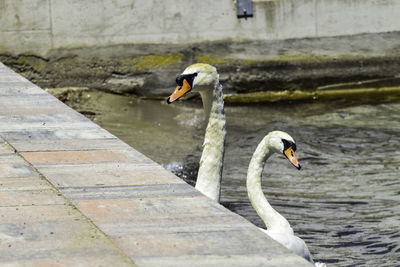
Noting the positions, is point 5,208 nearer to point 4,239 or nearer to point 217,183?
point 4,239

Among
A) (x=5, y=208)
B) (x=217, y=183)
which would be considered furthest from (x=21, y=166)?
(x=217, y=183)

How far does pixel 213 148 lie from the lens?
5.69 m

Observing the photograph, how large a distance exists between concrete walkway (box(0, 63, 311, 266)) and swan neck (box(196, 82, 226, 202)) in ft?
2.86

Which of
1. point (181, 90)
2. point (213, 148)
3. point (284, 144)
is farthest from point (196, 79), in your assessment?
point (284, 144)

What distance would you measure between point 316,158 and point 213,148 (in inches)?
154

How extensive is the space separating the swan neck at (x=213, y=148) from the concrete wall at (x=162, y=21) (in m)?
6.59

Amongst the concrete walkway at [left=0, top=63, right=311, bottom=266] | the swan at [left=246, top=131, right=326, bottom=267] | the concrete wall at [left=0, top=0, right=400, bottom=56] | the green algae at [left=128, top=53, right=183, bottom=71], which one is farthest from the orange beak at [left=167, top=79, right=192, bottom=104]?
the concrete wall at [left=0, top=0, right=400, bottom=56]

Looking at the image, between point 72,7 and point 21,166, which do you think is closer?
point 21,166

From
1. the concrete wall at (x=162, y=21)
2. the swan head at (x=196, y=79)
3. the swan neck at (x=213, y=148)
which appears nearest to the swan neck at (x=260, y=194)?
the swan neck at (x=213, y=148)

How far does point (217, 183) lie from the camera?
5562 mm

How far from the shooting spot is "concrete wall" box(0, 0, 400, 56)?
12.1 metres

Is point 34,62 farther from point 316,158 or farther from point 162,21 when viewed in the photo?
point 316,158

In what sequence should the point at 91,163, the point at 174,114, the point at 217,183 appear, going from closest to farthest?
the point at 91,163, the point at 217,183, the point at 174,114

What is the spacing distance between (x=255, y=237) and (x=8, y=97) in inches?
145
